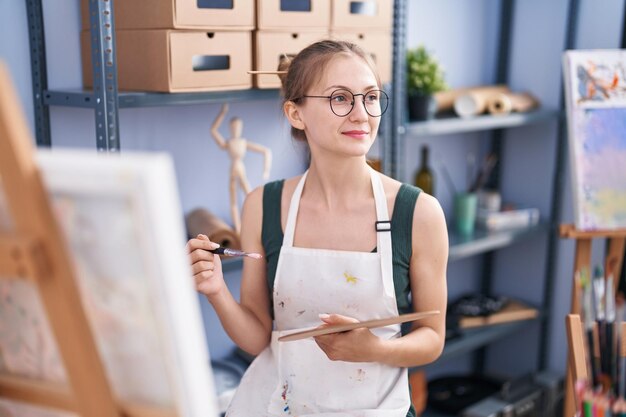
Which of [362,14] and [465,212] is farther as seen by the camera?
[465,212]

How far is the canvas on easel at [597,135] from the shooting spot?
2.30 metres

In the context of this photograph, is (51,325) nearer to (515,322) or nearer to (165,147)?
(165,147)

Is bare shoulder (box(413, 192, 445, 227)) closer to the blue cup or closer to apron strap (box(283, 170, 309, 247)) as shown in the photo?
apron strap (box(283, 170, 309, 247))

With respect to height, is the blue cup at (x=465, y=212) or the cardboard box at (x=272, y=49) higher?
the cardboard box at (x=272, y=49)

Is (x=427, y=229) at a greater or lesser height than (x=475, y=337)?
greater

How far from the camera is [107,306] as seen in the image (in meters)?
0.81

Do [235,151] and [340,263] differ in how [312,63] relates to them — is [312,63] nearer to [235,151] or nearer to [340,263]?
[340,263]

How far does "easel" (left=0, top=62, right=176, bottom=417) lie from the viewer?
2.49ft

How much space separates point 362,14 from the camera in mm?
2201

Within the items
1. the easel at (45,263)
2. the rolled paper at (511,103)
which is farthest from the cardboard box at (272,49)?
the easel at (45,263)

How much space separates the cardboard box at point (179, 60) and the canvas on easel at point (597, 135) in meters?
1.02

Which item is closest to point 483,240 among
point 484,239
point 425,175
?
point 484,239

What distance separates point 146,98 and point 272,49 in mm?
390

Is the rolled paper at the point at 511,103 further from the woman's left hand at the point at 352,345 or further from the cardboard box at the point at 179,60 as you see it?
the woman's left hand at the point at 352,345
